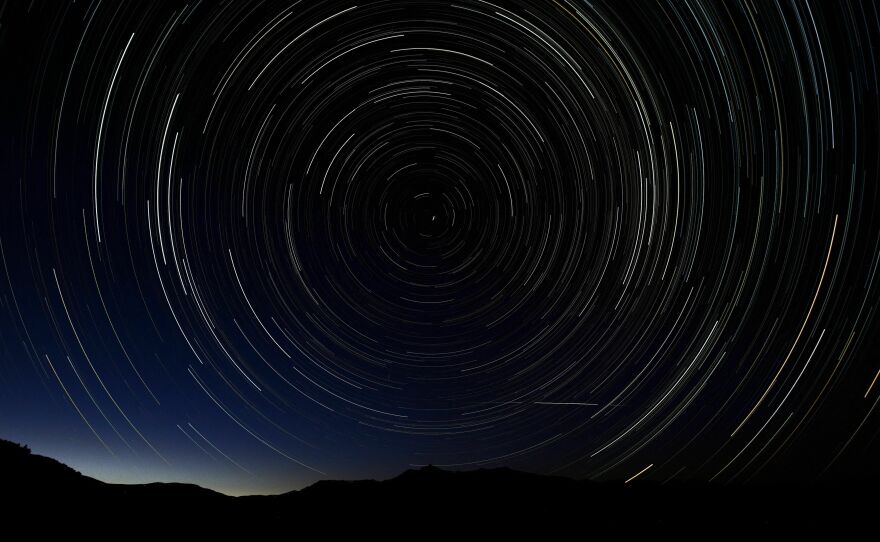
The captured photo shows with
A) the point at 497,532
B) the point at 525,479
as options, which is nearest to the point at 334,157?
the point at 497,532

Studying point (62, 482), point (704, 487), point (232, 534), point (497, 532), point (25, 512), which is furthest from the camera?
point (704, 487)

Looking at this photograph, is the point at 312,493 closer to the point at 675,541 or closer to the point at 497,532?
the point at 497,532

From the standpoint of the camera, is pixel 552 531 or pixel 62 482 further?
pixel 62 482

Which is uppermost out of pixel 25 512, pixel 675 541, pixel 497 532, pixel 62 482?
pixel 62 482

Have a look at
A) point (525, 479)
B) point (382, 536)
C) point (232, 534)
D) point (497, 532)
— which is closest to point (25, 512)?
point (232, 534)

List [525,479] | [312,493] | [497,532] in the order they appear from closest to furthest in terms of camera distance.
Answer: [497,532] < [312,493] < [525,479]

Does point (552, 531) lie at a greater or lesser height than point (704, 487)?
lesser
